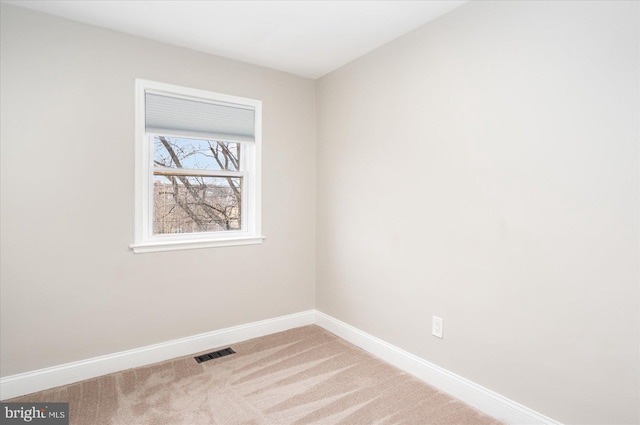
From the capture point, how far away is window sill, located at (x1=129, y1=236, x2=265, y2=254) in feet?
8.71

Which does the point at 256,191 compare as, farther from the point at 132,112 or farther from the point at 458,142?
the point at 458,142

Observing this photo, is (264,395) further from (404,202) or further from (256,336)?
(404,202)

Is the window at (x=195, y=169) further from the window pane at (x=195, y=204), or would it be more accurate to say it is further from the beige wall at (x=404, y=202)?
the beige wall at (x=404, y=202)

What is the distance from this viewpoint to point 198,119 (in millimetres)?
2910

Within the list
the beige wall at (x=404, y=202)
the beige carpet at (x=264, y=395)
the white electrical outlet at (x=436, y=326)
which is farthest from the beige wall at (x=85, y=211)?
the white electrical outlet at (x=436, y=326)

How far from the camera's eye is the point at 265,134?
3246 millimetres

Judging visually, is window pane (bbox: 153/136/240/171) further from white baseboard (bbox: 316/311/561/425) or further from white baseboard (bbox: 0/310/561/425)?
white baseboard (bbox: 316/311/561/425)

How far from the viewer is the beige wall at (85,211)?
2.24 m

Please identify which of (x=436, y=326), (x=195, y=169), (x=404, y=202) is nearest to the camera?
(x=436, y=326)

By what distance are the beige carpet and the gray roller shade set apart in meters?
1.83

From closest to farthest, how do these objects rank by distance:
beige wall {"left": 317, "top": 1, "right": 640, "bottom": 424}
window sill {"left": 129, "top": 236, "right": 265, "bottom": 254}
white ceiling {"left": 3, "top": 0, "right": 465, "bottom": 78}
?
beige wall {"left": 317, "top": 1, "right": 640, "bottom": 424}, white ceiling {"left": 3, "top": 0, "right": 465, "bottom": 78}, window sill {"left": 129, "top": 236, "right": 265, "bottom": 254}
